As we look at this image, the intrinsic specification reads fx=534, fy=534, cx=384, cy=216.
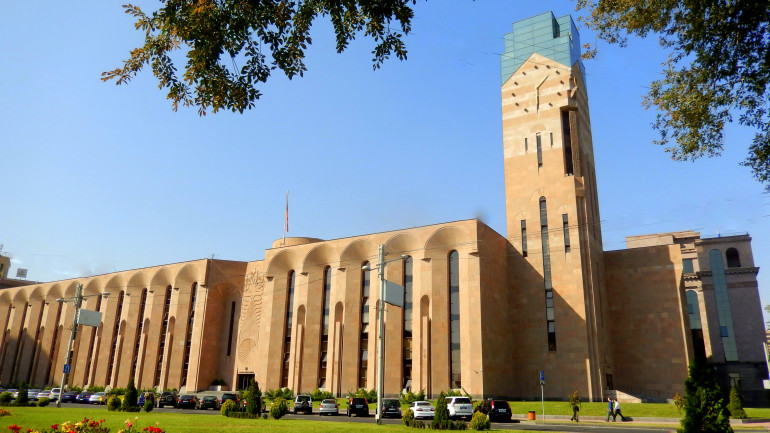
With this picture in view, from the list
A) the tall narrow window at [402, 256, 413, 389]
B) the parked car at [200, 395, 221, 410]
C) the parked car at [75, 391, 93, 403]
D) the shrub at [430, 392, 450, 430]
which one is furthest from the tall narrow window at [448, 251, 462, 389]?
the parked car at [75, 391, 93, 403]

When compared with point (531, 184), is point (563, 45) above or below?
above

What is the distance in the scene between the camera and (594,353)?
140 ft

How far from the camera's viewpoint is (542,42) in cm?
5034

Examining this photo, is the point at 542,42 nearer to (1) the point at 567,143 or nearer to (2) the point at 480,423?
(1) the point at 567,143

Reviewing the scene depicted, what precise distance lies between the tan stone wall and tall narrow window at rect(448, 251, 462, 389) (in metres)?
14.3

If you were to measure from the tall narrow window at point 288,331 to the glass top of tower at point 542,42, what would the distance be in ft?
97.1

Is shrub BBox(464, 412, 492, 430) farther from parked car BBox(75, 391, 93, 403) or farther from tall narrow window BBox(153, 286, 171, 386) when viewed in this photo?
tall narrow window BBox(153, 286, 171, 386)

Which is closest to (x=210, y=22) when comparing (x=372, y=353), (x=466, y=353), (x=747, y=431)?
(x=747, y=431)

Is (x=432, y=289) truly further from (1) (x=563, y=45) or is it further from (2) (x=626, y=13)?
(2) (x=626, y=13)

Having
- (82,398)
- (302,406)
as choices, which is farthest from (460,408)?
(82,398)

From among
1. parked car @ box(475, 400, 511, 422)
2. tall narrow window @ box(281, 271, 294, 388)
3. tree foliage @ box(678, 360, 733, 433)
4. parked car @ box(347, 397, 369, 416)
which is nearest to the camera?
tree foliage @ box(678, 360, 733, 433)

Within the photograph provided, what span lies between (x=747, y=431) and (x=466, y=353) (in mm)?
21667

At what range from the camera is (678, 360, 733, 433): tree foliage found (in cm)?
1191

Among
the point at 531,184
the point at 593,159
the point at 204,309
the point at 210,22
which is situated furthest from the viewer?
the point at 204,309
